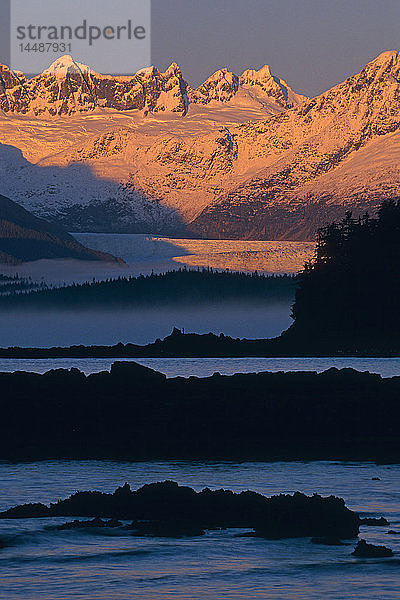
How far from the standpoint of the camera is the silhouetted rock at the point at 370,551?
32844 mm

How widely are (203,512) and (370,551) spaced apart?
589 cm

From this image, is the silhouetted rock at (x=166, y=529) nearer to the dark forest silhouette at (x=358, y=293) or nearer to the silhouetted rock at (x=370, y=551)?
the silhouetted rock at (x=370, y=551)

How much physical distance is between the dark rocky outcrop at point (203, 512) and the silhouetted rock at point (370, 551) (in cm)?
185

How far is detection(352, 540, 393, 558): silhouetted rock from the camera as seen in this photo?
108 feet

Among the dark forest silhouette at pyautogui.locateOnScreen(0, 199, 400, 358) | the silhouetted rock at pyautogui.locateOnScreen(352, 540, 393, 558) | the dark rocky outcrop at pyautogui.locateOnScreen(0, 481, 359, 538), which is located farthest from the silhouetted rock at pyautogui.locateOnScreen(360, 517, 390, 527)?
the dark forest silhouette at pyautogui.locateOnScreen(0, 199, 400, 358)

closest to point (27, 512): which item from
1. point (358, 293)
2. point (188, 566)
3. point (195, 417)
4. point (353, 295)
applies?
point (188, 566)

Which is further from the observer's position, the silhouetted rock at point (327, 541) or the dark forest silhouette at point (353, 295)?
the dark forest silhouette at point (353, 295)

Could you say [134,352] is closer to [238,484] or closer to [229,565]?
[238,484]

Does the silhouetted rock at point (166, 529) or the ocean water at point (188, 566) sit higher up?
the silhouetted rock at point (166, 529)

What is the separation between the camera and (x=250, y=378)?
63.7 metres

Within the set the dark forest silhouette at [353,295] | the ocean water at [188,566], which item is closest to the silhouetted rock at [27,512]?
the ocean water at [188,566]

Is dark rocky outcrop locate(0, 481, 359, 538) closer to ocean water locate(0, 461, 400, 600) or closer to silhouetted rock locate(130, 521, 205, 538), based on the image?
silhouetted rock locate(130, 521, 205, 538)

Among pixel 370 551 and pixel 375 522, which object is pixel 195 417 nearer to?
pixel 375 522

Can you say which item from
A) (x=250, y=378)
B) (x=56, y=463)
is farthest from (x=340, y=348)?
(x=56, y=463)
